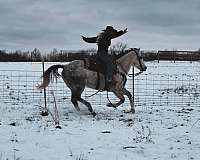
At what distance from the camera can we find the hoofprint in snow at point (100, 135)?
672 centimetres

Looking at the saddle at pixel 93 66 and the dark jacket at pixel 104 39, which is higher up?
the dark jacket at pixel 104 39

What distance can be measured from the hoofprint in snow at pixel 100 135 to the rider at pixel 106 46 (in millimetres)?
1348

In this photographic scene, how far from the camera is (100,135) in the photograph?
829cm

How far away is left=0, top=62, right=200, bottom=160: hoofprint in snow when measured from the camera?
6719 millimetres

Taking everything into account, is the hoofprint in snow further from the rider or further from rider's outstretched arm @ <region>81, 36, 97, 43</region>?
rider's outstretched arm @ <region>81, 36, 97, 43</region>

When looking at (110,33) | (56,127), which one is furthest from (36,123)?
(110,33)

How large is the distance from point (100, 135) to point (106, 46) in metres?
4.16

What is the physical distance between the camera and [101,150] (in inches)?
275

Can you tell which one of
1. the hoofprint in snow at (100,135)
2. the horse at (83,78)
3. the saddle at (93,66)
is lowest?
the hoofprint in snow at (100,135)

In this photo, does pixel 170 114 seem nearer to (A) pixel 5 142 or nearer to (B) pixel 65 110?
(B) pixel 65 110

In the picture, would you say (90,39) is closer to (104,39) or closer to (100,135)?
(104,39)

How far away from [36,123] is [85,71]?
2784 millimetres

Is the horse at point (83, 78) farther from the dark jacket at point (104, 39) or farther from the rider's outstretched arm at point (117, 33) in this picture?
the rider's outstretched arm at point (117, 33)

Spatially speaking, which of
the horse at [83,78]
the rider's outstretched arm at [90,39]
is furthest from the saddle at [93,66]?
the rider's outstretched arm at [90,39]
